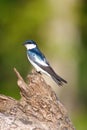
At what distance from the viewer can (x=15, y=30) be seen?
24.8 metres

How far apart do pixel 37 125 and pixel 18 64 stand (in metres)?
15.5

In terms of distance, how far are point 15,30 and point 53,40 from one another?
230 centimetres

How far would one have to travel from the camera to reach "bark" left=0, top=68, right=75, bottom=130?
31.8 feet

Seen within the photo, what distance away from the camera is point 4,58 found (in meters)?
25.6

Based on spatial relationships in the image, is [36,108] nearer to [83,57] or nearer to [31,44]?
[31,44]

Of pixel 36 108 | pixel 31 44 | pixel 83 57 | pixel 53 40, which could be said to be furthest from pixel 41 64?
pixel 83 57

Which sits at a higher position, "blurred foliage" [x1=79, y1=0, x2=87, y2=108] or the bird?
the bird

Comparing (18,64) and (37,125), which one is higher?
(37,125)

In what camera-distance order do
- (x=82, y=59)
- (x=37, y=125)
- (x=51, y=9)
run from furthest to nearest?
(x=82, y=59) → (x=51, y=9) → (x=37, y=125)

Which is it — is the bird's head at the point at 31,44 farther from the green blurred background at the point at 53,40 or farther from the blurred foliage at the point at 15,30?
the blurred foliage at the point at 15,30

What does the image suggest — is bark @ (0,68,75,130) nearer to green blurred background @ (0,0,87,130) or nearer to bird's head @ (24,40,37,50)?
bird's head @ (24,40,37,50)

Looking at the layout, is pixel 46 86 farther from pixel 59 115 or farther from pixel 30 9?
pixel 30 9

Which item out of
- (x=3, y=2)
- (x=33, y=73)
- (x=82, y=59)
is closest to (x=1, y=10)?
(x=3, y=2)

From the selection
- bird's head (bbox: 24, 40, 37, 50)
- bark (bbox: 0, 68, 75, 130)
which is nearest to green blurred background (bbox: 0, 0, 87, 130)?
bird's head (bbox: 24, 40, 37, 50)
